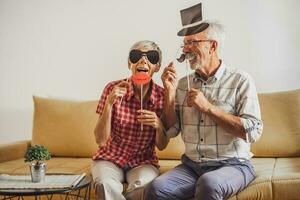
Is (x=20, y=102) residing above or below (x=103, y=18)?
below

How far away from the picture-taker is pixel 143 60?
2.13 m

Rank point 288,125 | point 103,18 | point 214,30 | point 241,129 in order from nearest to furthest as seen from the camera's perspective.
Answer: point 241,129
point 214,30
point 288,125
point 103,18

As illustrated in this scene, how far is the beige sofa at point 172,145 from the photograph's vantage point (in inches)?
75.6

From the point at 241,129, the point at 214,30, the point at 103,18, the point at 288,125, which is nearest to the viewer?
the point at 241,129

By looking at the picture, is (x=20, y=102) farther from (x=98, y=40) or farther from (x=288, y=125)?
(x=288, y=125)

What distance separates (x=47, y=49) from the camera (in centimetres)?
329

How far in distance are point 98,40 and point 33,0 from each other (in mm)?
604

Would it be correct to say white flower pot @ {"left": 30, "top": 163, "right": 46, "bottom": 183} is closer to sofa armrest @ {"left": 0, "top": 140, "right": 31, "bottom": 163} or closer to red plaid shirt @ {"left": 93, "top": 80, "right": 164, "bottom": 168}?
red plaid shirt @ {"left": 93, "top": 80, "right": 164, "bottom": 168}

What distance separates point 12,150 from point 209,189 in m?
1.53

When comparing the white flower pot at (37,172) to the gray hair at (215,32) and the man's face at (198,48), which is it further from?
the gray hair at (215,32)

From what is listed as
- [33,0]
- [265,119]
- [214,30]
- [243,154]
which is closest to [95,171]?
[243,154]

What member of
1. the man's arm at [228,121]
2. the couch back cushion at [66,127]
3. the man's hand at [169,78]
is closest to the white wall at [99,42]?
the couch back cushion at [66,127]

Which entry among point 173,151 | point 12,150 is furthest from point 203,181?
point 12,150

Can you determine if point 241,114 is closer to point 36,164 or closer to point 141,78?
point 141,78
